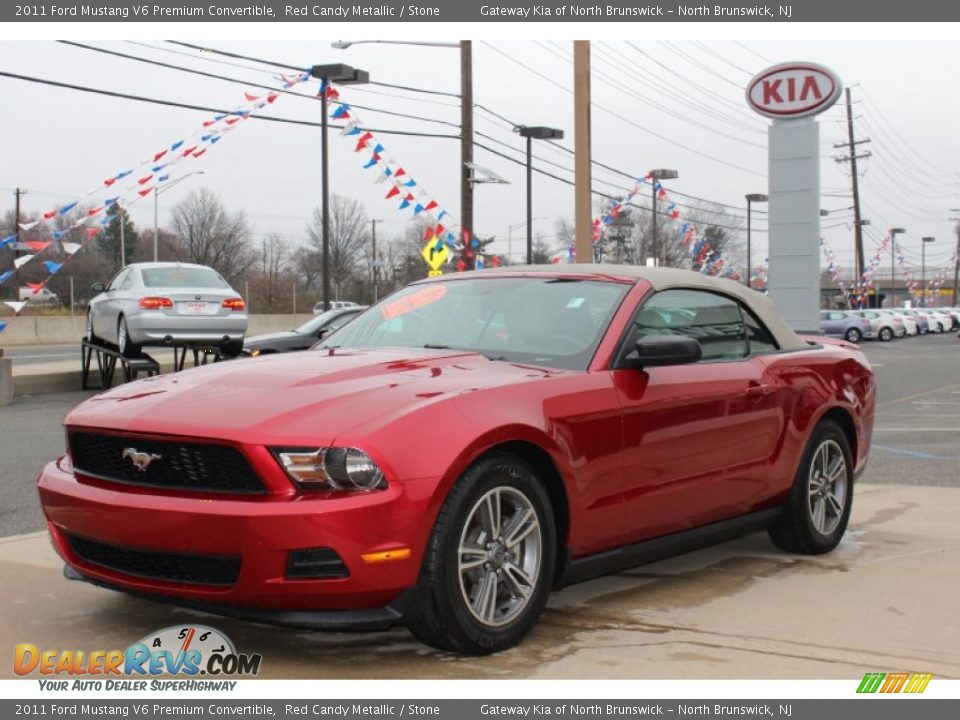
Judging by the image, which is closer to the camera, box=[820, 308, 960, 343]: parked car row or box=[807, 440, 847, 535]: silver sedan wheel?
box=[807, 440, 847, 535]: silver sedan wheel

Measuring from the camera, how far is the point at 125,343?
16938mm

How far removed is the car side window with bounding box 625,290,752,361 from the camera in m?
5.20

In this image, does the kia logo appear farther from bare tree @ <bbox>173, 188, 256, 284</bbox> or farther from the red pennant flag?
bare tree @ <bbox>173, 188, 256, 284</bbox>

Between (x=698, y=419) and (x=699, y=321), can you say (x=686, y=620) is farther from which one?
(x=699, y=321)

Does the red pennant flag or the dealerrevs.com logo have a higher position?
the red pennant flag

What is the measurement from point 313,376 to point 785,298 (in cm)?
1236

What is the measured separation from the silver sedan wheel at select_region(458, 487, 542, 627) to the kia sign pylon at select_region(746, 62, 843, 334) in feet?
39.1

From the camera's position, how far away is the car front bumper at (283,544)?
369cm

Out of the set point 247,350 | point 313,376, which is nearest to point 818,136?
point 247,350

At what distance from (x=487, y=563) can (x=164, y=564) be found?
3.78ft

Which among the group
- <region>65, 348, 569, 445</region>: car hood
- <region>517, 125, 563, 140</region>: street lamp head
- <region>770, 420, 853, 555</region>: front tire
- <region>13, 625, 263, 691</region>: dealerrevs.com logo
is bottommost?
<region>13, 625, 263, 691</region>: dealerrevs.com logo

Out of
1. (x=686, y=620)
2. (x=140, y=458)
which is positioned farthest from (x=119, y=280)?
(x=686, y=620)

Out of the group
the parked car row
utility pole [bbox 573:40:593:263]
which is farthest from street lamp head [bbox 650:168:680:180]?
utility pole [bbox 573:40:593:263]
